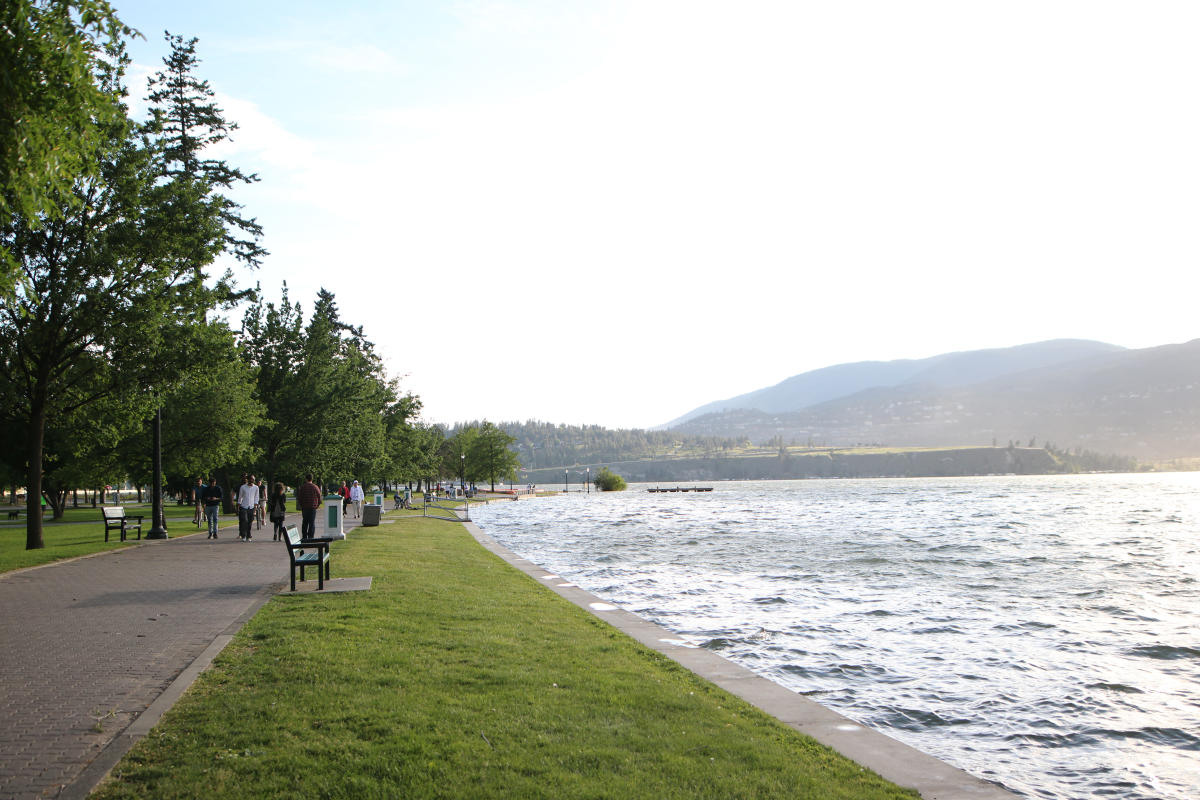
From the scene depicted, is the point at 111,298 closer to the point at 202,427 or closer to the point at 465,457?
the point at 202,427

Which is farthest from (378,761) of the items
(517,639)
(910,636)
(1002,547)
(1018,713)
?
(1002,547)

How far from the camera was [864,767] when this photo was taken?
640cm

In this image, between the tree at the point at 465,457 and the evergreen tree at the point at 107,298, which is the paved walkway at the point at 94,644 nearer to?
the evergreen tree at the point at 107,298

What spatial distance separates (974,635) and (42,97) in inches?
579

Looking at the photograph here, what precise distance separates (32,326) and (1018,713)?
2445cm

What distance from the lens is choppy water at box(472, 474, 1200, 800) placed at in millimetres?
8523

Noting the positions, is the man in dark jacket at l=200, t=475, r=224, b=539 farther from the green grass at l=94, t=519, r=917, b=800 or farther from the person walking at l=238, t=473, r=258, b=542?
the green grass at l=94, t=519, r=917, b=800

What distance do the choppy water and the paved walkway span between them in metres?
6.84

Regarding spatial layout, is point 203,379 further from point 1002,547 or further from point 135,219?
point 1002,547

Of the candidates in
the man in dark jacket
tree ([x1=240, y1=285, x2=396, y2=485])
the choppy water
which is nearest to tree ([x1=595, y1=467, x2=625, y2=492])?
tree ([x1=240, y1=285, x2=396, y2=485])

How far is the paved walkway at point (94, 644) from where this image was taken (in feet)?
19.7

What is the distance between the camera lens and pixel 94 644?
32.4ft

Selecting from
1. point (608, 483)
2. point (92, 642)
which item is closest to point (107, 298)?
point (92, 642)

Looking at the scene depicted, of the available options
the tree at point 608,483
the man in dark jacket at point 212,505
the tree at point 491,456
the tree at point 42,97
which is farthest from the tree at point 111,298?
the tree at point 608,483
